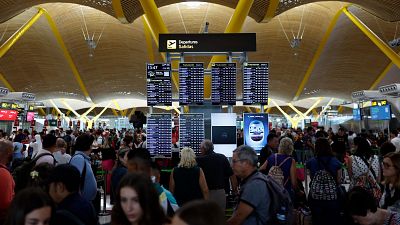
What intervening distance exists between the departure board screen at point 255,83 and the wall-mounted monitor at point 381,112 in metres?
13.0

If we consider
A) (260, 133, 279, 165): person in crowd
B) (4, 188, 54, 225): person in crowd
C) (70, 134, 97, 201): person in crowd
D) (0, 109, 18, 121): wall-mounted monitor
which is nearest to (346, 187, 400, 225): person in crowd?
(4, 188, 54, 225): person in crowd

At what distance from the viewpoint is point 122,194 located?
2.40m

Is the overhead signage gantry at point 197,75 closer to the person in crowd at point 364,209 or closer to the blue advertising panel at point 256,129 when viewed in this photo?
the blue advertising panel at point 256,129

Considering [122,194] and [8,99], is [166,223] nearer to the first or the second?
[122,194]

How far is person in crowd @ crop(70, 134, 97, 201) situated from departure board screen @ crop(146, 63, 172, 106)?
13.3 feet

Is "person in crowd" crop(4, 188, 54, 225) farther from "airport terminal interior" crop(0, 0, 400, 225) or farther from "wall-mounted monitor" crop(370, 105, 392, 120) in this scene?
"wall-mounted monitor" crop(370, 105, 392, 120)

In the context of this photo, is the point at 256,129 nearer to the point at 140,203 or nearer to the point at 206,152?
the point at 206,152

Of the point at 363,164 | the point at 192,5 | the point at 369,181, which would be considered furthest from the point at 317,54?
the point at 369,181

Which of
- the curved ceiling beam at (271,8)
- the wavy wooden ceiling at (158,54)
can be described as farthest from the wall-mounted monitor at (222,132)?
the wavy wooden ceiling at (158,54)

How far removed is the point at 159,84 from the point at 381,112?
602 inches

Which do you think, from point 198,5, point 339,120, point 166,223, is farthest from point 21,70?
point 166,223

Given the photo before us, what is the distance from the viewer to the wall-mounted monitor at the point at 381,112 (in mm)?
19688

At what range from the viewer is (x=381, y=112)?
2019 cm

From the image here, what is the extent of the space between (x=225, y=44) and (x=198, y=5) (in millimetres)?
19573
